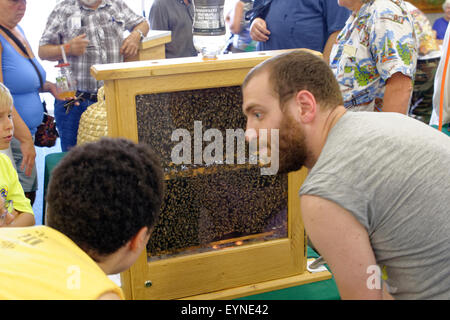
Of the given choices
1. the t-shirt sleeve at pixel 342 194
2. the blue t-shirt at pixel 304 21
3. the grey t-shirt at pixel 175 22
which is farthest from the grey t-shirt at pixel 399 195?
the grey t-shirt at pixel 175 22

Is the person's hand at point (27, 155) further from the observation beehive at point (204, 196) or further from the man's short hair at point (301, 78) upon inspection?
the man's short hair at point (301, 78)

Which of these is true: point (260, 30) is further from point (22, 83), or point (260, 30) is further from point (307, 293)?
point (307, 293)

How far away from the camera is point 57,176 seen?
92cm

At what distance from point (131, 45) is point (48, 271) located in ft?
6.99

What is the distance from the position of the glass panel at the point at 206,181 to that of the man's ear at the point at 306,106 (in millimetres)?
328

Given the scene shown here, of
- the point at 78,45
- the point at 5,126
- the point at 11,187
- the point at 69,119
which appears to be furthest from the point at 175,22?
the point at 11,187

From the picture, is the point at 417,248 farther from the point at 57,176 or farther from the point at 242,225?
the point at 57,176

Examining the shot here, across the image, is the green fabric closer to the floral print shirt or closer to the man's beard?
the man's beard

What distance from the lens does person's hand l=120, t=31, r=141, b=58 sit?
2.73 m

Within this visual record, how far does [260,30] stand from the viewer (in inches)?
108

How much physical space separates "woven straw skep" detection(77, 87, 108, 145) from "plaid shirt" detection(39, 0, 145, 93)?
2.65 feet

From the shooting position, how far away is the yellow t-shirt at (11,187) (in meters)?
1.71

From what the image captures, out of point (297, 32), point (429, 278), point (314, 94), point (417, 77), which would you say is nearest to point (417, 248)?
point (429, 278)
